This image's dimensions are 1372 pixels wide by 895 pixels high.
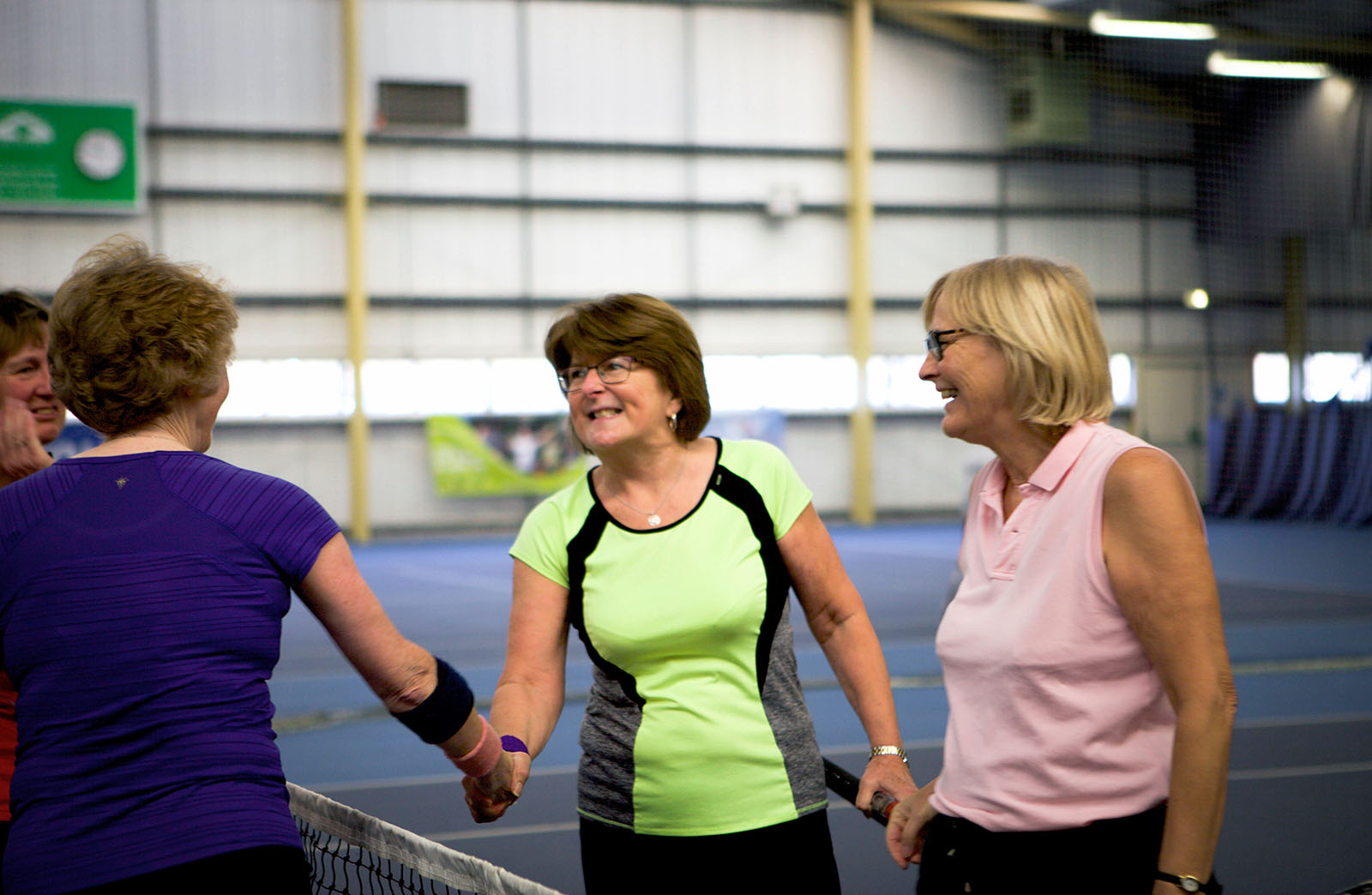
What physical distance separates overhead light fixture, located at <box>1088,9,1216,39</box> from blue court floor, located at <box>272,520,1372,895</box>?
7834 millimetres

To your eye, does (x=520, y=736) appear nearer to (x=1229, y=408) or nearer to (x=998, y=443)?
(x=998, y=443)

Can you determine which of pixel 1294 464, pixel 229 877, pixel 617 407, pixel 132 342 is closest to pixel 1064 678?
pixel 617 407

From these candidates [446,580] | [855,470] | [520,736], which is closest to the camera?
[520,736]

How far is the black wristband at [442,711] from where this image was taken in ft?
5.54

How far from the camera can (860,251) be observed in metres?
19.6

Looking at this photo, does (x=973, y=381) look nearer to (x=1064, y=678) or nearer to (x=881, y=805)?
(x=1064, y=678)

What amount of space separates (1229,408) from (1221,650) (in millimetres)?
20851

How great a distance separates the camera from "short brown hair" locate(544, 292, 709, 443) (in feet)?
7.40

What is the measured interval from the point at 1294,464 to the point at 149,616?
795 inches

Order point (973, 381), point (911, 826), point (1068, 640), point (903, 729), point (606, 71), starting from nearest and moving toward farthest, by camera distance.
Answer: point (1068, 640) → point (973, 381) → point (911, 826) → point (903, 729) → point (606, 71)

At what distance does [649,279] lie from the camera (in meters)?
19.0

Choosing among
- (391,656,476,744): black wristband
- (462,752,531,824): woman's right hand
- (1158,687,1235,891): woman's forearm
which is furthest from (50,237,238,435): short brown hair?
(1158,687,1235,891): woman's forearm

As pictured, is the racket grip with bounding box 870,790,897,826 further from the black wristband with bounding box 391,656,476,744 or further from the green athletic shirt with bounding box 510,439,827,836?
the black wristband with bounding box 391,656,476,744

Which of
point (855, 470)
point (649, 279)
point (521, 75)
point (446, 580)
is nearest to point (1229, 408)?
point (855, 470)
